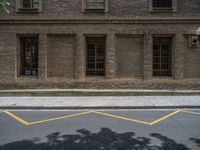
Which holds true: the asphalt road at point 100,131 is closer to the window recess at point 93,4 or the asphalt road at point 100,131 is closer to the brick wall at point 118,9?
the brick wall at point 118,9

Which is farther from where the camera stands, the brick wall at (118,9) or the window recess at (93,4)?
the window recess at (93,4)

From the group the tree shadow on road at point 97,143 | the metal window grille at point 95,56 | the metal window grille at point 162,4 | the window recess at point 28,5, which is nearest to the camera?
the tree shadow on road at point 97,143

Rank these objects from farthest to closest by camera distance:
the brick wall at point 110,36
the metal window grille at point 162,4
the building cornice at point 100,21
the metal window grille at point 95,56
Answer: the metal window grille at point 95,56 < the metal window grille at point 162,4 < the brick wall at point 110,36 < the building cornice at point 100,21

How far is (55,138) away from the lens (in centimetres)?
505

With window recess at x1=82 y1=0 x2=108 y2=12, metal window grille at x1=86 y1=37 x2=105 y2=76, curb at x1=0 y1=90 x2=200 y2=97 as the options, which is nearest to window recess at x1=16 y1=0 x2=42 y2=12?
window recess at x1=82 y1=0 x2=108 y2=12

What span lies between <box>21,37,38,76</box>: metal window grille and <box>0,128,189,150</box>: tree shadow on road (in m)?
8.91

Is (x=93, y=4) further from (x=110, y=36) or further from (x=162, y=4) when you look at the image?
(x=162, y=4)

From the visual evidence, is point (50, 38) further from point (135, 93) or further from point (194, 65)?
point (194, 65)

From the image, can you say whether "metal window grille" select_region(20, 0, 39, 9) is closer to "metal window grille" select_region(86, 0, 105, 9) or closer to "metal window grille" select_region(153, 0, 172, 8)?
"metal window grille" select_region(86, 0, 105, 9)

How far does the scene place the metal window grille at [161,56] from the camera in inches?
518

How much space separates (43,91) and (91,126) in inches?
270

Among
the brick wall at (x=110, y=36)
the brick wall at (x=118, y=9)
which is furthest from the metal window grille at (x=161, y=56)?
the brick wall at (x=118, y=9)

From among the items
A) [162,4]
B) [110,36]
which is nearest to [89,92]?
[110,36]

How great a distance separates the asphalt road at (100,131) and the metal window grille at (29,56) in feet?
19.4
